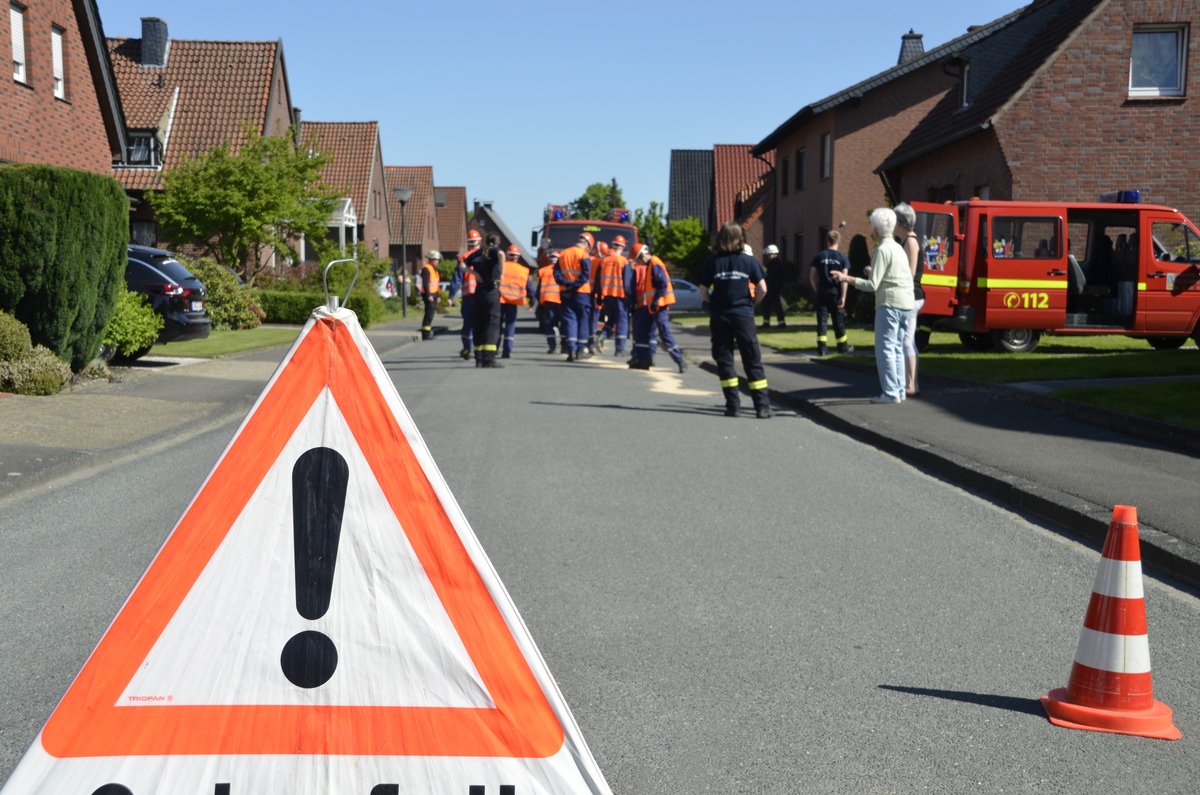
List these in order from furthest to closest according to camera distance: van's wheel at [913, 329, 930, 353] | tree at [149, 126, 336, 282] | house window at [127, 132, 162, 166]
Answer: house window at [127, 132, 162, 166] < tree at [149, 126, 336, 282] < van's wheel at [913, 329, 930, 353]

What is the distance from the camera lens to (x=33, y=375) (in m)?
13.0

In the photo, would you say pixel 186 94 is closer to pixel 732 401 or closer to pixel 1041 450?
pixel 732 401

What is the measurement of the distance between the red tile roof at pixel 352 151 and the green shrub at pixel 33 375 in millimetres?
47120

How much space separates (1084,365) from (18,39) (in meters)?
17.0

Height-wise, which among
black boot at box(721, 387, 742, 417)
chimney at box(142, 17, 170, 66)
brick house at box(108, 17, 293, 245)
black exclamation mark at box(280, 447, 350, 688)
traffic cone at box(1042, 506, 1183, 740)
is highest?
chimney at box(142, 17, 170, 66)

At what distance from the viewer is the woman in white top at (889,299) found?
41.6 ft

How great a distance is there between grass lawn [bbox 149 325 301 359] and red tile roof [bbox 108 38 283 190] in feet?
60.6

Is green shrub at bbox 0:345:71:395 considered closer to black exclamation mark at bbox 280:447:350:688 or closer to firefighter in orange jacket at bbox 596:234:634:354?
firefighter in orange jacket at bbox 596:234:634:354

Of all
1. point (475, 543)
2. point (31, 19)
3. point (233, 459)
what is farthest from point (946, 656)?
point (31, 19)

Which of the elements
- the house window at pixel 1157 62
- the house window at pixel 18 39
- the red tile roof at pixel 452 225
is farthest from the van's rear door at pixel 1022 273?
the red tile roof at pixel 452 225

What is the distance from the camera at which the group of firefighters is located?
17984 mm

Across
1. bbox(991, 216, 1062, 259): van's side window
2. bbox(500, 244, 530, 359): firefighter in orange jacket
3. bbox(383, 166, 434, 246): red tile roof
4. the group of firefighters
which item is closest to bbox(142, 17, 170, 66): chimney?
the group of firefighters

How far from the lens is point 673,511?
7719mm

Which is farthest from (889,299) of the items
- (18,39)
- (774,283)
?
(18,39)
